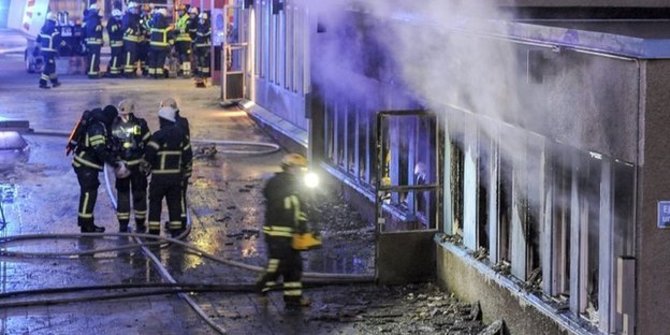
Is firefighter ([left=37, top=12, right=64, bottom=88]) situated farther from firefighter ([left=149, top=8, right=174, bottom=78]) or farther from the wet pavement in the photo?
the wet pavement

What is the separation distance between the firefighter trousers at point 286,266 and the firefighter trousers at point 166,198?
2640mm

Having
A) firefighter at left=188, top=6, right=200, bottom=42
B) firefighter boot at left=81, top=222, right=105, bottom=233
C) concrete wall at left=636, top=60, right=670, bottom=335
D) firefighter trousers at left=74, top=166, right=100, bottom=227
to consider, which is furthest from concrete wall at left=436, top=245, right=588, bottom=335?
firefighter at left=188, top=6, right=200, bottom=42

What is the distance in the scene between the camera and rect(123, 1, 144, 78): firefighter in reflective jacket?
28641mm

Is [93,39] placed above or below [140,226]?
above

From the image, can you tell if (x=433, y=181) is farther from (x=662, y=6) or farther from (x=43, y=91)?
(x=43, y=91)

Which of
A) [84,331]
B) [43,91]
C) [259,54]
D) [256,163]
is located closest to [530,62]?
[84,331]

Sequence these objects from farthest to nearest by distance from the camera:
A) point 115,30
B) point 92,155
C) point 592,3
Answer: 1. point 115,30
2. point 92,155
3. point 592,3

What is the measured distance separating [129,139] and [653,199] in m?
6.70

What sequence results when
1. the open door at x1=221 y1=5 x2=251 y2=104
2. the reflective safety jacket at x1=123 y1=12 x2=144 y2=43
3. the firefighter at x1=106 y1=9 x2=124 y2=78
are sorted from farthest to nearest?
the reflective safety jacket at x1=123 y1=12 x2=144 y2=43 → the firefighter at x1=106 y1=9 x2=124 y2=78 → the open door at x1=221 y1=5 x2=251 y2=104

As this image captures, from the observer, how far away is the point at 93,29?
29.0 meters

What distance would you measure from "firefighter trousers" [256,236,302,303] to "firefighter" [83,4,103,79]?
67.8ft

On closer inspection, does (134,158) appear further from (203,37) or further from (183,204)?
(203,37)

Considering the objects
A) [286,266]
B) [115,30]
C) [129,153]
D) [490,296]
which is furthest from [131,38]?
[490,296]

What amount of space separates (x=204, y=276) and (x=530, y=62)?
4.23 meters
